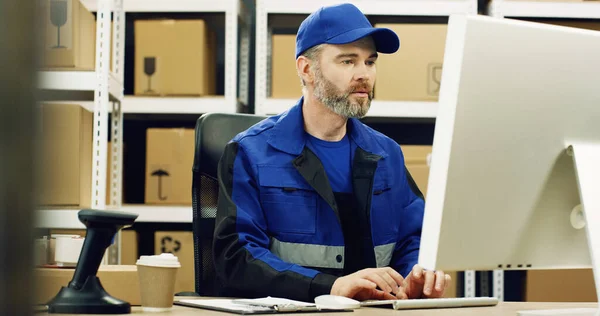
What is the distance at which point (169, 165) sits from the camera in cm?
259

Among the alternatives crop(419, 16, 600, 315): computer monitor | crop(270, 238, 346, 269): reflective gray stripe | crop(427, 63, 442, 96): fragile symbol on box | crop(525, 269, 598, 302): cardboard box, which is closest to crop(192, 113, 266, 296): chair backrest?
crop(270, 238, 346, 269): reflective gray stripe

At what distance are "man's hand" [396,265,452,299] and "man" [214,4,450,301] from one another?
20cm

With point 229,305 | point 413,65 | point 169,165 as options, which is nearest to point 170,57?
point 169,165

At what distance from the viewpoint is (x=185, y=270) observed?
2.50m

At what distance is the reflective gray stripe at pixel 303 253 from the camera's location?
1521 millimetres

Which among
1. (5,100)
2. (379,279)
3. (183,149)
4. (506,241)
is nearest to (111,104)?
(183,149)

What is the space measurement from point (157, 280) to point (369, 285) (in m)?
0.37

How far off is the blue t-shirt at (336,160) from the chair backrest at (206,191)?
196 mm

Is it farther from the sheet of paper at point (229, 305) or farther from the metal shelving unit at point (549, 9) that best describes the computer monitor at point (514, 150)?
the metal shelving unit at point (549, 9)

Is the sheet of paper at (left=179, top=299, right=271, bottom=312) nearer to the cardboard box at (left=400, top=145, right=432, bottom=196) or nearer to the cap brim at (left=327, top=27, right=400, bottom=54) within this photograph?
the cap brim at (left=327, top=27, right=400, bottom=54)

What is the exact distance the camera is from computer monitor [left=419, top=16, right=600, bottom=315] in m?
0.74

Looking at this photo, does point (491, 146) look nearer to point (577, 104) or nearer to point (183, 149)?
point (577, 104)

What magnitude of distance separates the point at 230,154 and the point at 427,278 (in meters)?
0.54

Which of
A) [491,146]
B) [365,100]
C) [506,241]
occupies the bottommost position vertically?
[506,241]
